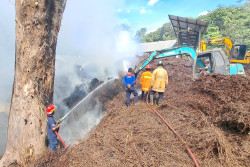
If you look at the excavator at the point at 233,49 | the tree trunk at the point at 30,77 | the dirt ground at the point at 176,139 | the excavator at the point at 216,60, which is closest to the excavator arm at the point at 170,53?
the excavator at the point at 216,60

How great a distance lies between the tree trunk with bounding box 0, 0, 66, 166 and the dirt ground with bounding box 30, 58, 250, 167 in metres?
0.53

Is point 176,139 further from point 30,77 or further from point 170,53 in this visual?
point 170,53

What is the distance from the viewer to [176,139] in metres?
3.59

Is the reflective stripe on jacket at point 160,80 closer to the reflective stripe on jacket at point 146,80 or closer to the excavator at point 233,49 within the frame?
the reflective stripe on jacket at point 146,80

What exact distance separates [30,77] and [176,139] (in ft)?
10.5

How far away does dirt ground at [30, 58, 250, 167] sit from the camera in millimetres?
3021

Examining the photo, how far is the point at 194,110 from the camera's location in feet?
16.4

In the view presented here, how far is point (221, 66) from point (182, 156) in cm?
488

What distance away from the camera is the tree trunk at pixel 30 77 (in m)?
3.45

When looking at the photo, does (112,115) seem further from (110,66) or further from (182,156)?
(110,66)

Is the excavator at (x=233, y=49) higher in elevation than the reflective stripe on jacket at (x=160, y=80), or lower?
higher

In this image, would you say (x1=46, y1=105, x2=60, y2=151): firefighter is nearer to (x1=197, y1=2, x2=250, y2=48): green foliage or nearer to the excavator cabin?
the excavator cabin

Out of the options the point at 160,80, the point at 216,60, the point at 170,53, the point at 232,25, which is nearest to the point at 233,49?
the point at 216,60

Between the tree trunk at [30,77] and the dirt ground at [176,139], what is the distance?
0.53 metres
